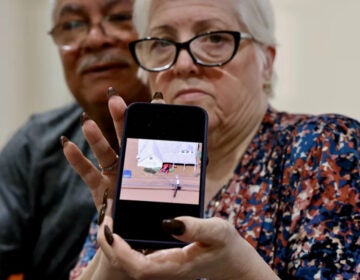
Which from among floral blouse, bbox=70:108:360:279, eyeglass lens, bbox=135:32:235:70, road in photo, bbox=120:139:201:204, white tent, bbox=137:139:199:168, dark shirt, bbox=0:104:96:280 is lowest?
dark shirt, bbox=0:104:96:280

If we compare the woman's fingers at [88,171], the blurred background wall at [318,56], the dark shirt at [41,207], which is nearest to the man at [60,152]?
the dark shirt at [41,207]

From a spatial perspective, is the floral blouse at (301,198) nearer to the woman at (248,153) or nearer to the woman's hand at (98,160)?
the woman at (248,153)

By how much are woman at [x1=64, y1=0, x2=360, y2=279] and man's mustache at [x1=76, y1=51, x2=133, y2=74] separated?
203 mm

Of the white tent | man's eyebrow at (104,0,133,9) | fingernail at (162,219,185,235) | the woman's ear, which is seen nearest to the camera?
fingernail at (162,219,185,235)

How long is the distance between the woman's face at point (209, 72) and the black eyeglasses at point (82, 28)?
0.28m

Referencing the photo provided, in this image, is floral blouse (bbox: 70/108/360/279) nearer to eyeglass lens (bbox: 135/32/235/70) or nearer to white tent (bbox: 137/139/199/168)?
eyeglass lens (bbox: 135/32/235/70)

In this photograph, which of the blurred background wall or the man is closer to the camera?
the man

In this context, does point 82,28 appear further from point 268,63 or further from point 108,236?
point 108,236

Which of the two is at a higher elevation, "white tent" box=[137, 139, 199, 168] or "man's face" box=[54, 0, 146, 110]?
"man's face" box=[54, 0, 146, 110]

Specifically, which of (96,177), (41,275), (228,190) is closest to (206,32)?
(228,190)

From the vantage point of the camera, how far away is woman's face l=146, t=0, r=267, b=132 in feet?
3.40

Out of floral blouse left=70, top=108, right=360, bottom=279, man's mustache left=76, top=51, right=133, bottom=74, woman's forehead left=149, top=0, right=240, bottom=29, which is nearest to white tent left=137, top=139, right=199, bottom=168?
floral blouse left=70, top=108, right=360, bottom=279

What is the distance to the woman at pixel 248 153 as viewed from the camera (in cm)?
79

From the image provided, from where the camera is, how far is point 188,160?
70 centimetres
